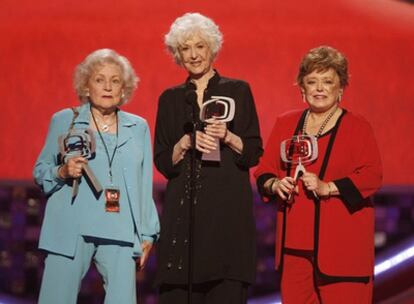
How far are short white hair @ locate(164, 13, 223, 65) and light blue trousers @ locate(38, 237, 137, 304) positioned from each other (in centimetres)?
79

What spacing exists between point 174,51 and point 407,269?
5.55 ft

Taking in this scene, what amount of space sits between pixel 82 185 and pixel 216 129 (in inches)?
20.8

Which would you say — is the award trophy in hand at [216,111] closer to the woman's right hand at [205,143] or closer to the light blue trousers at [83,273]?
the woman's right hand at [205,143]

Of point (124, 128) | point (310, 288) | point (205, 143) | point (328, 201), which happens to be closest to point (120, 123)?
point (124, 128)

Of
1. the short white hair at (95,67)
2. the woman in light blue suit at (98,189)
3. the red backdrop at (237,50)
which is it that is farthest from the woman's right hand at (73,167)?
the red backdrop at (237,50)

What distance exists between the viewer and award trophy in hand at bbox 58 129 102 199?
309 cm

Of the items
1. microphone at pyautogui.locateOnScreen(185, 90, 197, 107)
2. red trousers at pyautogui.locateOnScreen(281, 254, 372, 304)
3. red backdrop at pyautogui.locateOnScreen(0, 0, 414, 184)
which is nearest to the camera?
red trousers at pyautogui.locateOnScreen(281, 254, 372, 304)

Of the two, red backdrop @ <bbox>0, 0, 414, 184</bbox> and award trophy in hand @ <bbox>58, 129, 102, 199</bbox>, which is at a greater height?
red backdrop @ <bbox>0, 0, 414, 184</bbox>

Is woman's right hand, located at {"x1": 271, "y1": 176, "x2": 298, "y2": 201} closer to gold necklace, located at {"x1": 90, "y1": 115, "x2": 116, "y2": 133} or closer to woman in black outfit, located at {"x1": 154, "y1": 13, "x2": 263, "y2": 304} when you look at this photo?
woman in black outfit, located at {"x1": 154, "y1": 13, "x2": 263, "y2": 304}

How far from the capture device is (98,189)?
3.09m

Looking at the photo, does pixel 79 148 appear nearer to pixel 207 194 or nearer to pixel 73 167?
pixel 73 167

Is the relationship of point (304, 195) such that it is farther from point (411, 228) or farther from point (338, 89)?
point (411, 228)

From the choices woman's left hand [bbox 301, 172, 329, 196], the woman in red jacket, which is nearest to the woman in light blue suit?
the woman in red jacket

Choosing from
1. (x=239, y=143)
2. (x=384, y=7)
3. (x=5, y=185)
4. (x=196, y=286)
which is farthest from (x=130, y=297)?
(x=384, y=7)
